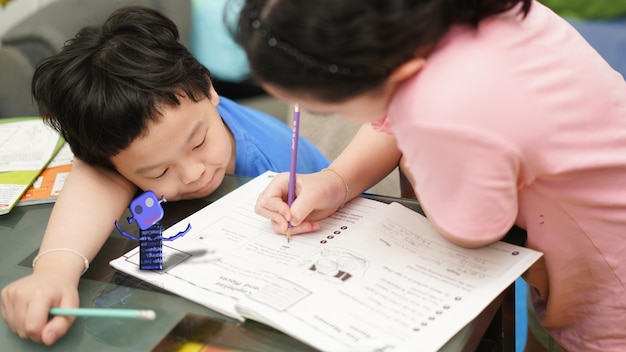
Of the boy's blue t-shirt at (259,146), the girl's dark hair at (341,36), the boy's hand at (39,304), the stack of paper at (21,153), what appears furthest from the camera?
the boy's blue t-shirt at (259,146)

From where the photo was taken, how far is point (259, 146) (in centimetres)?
115

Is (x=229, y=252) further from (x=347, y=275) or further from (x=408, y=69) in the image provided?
(x=408, y=69)

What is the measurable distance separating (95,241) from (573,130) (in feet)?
1.90

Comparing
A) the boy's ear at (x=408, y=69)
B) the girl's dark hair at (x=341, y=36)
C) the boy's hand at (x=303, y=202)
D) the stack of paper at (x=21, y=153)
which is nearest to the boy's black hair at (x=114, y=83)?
the stack of paper at (x=21, y=153)

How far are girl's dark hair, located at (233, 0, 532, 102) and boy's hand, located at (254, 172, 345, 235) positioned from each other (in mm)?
212

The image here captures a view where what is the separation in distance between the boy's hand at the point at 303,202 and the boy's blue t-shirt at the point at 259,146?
0.84ft

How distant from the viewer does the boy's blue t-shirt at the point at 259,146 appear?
113cm

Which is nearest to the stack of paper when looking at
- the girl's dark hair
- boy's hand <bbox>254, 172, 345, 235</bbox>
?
boy's hand <bbox>254, 172, 345, 235</bbox>

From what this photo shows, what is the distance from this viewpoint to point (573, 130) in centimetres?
64

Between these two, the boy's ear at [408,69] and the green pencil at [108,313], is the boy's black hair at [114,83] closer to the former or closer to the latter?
the green pencil at [108,313]

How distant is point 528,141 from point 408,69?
127 millimetres

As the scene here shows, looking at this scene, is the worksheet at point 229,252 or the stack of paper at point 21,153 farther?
the stack of paper at point 21,153

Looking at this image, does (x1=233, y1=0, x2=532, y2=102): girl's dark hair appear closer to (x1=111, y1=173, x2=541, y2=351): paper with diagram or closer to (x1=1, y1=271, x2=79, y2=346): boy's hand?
(x1=111, y1=173, x2=541, y2=351): paper with diagram

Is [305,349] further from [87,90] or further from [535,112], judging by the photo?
[87,90]
